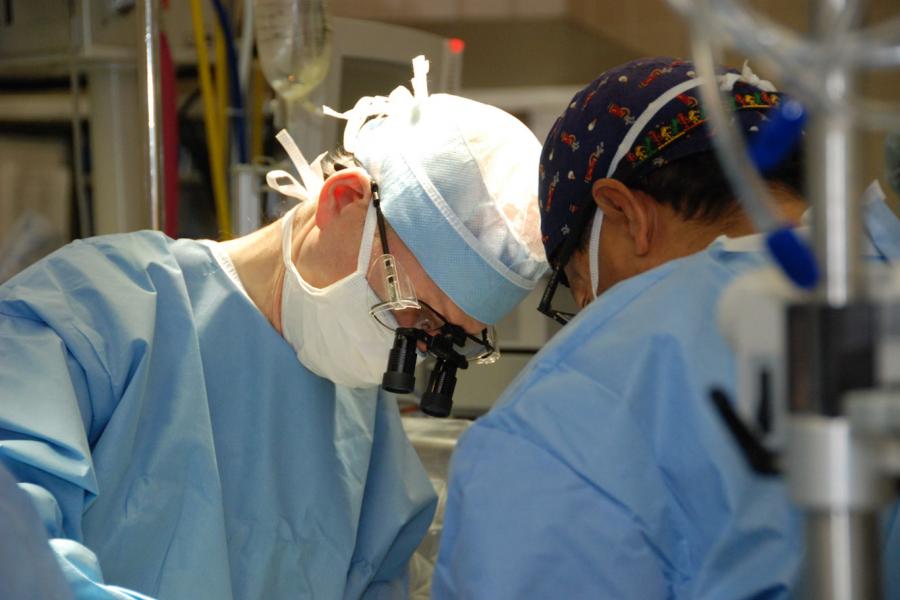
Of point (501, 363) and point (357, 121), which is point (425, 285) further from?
point (501, 363)

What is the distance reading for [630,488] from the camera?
0.92 m

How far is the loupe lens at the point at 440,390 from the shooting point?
5.25 feet

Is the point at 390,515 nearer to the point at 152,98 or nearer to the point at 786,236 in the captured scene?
the point at 152,98

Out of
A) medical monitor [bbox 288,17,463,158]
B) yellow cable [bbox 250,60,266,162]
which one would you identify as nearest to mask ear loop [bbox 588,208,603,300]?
medical monitor [bbox 288,17,463,158]

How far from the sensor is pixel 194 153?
2.64 meters

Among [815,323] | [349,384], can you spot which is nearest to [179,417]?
[349,384]

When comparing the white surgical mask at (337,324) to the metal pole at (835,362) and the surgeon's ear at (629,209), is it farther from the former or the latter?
the metal pole at (835,362)

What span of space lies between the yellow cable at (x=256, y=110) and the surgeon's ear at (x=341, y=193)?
0.71 meters

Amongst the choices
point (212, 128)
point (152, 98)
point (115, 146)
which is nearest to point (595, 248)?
point (152, 98)

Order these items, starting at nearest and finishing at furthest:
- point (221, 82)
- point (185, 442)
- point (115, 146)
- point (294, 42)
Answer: point (185, 442)
point (294, 42)
point (221, 82)
point (115, 146)

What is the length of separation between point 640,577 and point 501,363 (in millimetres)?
1342

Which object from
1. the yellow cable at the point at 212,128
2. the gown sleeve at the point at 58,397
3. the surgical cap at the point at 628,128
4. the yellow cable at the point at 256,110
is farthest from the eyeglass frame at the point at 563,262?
the yellow cable at the point at 256,110

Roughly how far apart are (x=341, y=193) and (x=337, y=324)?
190mm

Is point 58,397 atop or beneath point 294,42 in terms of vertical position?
beneath
